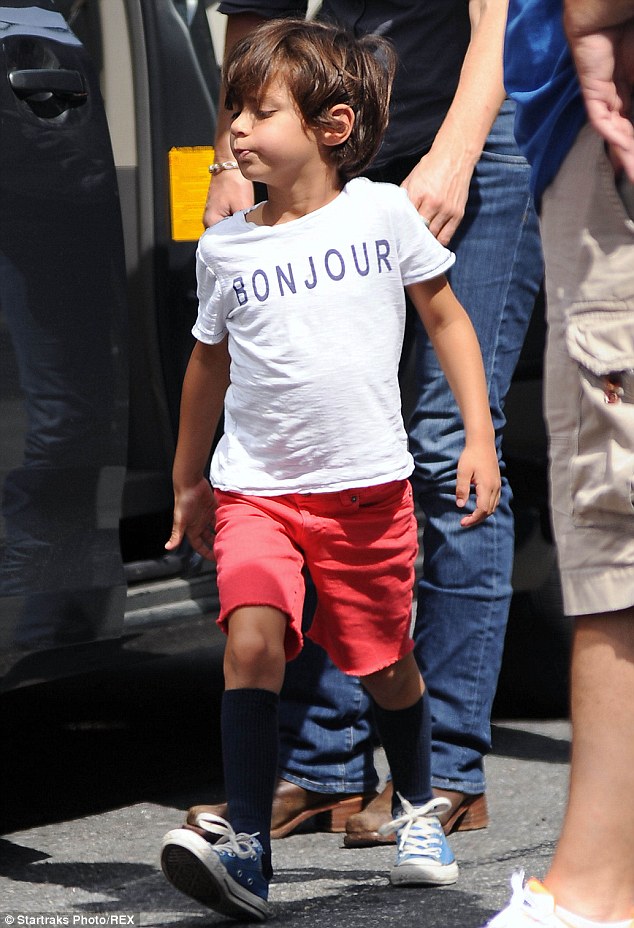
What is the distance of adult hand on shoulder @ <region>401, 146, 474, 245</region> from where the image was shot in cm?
265

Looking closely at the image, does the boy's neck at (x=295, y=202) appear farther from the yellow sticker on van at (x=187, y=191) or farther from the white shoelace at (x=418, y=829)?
the white shoelace at (x=418, y=829)

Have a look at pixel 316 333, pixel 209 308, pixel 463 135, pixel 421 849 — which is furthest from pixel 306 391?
pixel 421 849

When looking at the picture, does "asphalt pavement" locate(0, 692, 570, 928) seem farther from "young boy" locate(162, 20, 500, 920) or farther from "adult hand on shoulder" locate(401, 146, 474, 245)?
"adult hand on shoulder" locate(401, 146, 474, 245)

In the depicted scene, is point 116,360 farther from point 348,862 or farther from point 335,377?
point 348,862

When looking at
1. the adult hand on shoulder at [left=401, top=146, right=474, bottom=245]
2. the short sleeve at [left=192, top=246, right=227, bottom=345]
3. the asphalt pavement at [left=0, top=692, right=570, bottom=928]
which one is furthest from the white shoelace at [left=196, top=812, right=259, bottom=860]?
the adult hand on shoulder at [left=401, top=146, right=474, bottom=245]

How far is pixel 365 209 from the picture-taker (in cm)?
251

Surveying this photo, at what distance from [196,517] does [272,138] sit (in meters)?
0.62

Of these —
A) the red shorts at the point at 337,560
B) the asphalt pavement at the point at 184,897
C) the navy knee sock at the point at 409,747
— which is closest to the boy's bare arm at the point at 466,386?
the red shorts at the point at 337,560

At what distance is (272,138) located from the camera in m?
2.49

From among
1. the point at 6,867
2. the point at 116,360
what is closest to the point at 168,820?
the point at 6,867

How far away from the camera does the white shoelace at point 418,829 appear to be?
→ 2.64 metres

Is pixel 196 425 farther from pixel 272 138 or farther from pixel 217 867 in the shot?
pixel 217 867

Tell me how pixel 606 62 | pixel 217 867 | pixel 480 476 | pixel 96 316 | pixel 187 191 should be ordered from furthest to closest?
pixel 187 191
pixel 96 316
pixel 480 476
pixel 217 867
pixel 606 62

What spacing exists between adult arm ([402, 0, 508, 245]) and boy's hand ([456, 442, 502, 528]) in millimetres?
419
